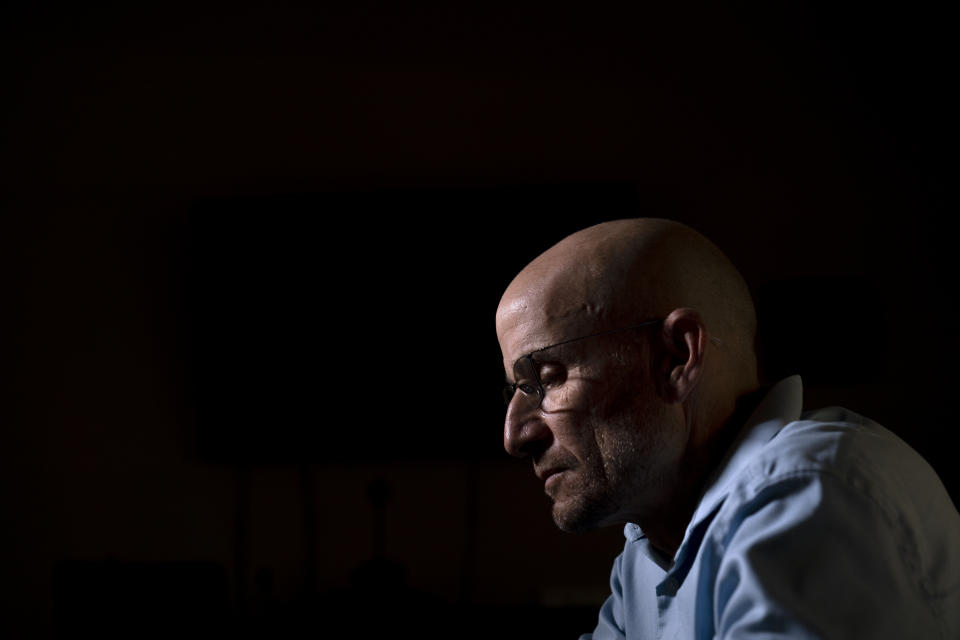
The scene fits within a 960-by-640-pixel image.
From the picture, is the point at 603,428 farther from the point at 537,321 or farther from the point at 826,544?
the point at 826,544

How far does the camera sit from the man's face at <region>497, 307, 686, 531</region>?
115 cm

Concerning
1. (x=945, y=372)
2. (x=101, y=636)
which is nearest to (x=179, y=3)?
(x=101, y=636)

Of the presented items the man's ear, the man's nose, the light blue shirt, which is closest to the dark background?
the man's nose

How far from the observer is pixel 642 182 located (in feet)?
10.5

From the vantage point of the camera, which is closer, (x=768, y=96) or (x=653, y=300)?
(x=653, y=300)

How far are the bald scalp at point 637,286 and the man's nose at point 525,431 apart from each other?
0.14 metres

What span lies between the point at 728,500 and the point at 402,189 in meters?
2.30

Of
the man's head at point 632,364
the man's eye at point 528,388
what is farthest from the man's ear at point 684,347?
the man's eye at point 528,388

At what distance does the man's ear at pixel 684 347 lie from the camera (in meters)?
1.12

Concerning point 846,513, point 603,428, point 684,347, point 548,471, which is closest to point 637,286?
point 684,347

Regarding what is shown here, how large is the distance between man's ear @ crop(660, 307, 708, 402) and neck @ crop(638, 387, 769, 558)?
0.09 metres

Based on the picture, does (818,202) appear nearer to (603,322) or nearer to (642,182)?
(642,182)

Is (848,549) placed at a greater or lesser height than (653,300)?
lesser

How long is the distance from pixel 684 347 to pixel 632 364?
0.25 ft
